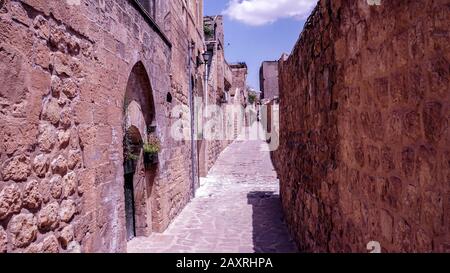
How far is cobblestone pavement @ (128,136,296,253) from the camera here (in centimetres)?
543

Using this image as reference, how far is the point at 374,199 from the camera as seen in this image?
223 cm

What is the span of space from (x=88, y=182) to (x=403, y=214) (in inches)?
99.5

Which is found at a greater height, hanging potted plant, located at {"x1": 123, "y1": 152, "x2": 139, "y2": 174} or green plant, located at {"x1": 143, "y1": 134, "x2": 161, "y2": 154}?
green plant, located at {"x1": 143, "y1": 134, "x2": 161, "y2": 154}

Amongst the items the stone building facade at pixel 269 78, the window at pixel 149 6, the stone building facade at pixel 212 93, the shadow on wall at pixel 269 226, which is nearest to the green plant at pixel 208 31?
the stone building facade at pixel 212 93

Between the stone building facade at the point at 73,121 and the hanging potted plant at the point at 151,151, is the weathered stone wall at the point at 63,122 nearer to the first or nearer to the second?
the stone building facade at the point at 73,121

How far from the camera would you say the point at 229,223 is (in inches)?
266

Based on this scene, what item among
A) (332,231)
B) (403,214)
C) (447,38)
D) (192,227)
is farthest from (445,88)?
(192,227)

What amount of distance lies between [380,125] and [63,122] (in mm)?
2259

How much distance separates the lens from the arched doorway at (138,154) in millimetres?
5051

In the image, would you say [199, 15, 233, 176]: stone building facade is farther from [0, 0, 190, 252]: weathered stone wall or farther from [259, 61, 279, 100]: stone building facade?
[259, 61, 279, 100]: stone building facade

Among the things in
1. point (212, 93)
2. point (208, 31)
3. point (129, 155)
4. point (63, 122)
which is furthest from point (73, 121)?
point (208, 31)

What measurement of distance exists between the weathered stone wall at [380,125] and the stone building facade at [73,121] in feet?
7.09

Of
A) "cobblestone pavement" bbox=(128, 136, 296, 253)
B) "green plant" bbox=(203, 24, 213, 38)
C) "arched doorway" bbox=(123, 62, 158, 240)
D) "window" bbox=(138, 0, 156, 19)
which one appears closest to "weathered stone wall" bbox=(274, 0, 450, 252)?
"cobblestone pavement" bbox=(128, 136, 296, 253)

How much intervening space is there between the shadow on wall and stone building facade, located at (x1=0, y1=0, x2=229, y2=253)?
190cm
